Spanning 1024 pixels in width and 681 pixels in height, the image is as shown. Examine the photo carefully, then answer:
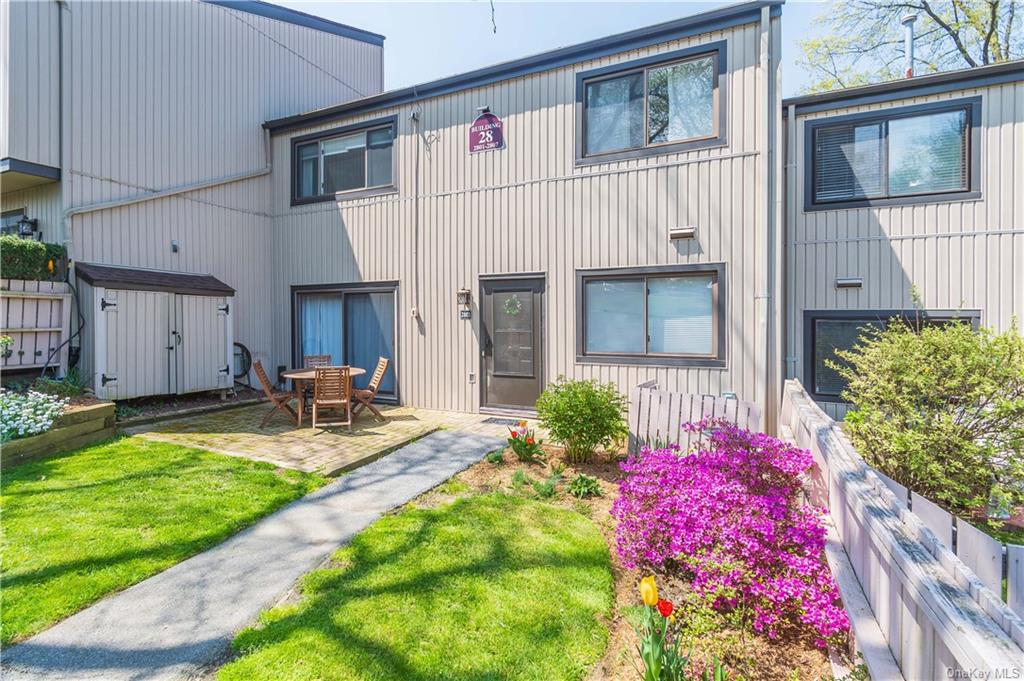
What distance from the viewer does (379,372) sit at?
24.7 feet

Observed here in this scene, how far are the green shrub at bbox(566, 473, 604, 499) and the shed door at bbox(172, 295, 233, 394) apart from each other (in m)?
6.79

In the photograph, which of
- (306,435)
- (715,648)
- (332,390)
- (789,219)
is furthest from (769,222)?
(306,435)

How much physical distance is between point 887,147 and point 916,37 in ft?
36.8

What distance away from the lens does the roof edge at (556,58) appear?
6.19 meters

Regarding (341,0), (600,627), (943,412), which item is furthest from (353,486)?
(341,0)

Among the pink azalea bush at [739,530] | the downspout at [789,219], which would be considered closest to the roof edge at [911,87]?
the downspout at [789,219]

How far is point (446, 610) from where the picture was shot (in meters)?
2.77

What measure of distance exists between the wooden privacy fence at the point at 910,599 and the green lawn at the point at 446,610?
1.29m

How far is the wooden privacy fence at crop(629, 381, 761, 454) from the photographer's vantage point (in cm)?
476

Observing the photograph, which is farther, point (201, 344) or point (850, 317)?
point (201, 344)

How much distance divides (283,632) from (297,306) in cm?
819

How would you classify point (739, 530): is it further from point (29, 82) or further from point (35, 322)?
point (29, 82)

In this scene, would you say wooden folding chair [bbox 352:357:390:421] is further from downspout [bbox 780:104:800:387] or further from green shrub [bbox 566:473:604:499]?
downspout [bbox 780:104:800:387]

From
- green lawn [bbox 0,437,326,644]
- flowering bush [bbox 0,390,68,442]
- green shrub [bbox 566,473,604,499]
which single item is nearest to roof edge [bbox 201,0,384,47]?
flowering bush [bbox 0,390,68,442]
